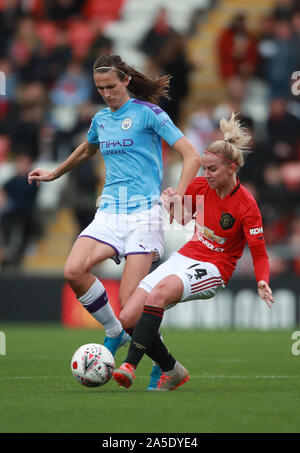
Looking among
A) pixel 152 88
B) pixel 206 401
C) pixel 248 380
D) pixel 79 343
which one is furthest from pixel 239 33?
pixel 206 401

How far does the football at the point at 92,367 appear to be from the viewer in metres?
6.77

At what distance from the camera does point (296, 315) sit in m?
14.1

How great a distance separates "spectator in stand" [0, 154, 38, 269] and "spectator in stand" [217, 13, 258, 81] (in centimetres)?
360

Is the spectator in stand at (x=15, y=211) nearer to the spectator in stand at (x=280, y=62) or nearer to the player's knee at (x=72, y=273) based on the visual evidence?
the spectator in stand at (x=280, y=62)

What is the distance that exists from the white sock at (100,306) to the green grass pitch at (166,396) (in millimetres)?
439

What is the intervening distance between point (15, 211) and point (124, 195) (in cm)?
756

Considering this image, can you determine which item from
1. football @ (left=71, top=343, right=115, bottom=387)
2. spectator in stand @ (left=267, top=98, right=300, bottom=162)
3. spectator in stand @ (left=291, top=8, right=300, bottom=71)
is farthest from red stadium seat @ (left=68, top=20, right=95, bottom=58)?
football @ (left=71, top=343, right=115, bottom=387)

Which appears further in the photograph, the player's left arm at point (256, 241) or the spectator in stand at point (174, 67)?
the spectator in stand at point (174, 67)

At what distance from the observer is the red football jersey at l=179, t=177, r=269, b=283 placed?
682cm

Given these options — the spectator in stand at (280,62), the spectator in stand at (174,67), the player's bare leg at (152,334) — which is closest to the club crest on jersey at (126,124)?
the player's bare leg at (152,334)

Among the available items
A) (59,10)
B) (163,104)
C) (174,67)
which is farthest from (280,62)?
(59,10)

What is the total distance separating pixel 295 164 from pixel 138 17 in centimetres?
564

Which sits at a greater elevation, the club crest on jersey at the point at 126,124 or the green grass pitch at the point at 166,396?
the club crest on jersey at the point at 126,124
